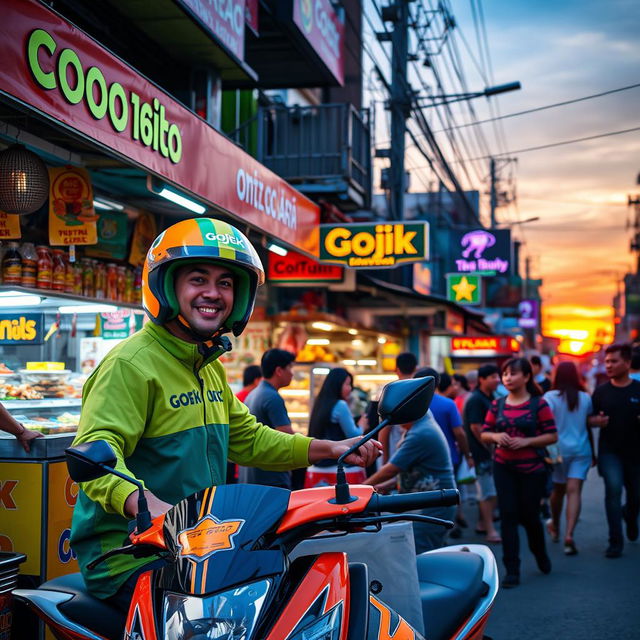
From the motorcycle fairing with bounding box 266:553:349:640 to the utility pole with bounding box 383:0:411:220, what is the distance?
551 inches

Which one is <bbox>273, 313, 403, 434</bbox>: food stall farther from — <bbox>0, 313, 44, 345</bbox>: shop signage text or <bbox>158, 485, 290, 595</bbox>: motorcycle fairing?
<bbox>158, 485, 290, 595</bbox>: motorcycle fairing

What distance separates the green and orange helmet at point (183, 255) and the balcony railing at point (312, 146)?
10.3 m

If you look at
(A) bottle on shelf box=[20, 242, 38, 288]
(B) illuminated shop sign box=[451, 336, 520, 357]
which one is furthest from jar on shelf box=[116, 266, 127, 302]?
(B) illuminated shop sign box=[451, 336, 520, 357]

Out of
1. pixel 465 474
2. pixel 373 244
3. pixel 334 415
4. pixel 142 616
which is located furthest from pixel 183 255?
pixel 373 244

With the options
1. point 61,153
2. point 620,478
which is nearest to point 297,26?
point 61,153

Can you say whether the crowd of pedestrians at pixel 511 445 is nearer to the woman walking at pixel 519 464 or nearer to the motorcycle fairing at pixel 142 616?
the woman walking at pixel 519 464

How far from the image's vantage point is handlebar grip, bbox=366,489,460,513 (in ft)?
8.45

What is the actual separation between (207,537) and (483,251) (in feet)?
74.6

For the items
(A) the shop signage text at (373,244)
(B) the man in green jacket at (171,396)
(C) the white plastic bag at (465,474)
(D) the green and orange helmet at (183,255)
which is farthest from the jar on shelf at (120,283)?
(D) the green and orange helmet at (183,255)

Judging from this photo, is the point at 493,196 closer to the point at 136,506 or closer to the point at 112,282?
the point at 112,282

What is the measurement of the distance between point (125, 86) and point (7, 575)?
11.1 feet

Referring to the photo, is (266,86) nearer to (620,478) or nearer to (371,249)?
(371,249)

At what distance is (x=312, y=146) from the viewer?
13742 millimetres

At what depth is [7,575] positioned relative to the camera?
384cm
